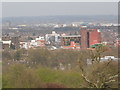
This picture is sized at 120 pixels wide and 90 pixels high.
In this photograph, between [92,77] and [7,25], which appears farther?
[7,25]

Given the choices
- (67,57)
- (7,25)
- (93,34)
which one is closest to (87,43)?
(93,34)

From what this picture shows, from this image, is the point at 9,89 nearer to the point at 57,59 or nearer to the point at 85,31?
the point at 57,59

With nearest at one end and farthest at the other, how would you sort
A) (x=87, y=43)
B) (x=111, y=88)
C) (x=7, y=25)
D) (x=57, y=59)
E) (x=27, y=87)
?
(x=111, y=88) < (x=27, y=87) < (x=57, y=59) < (x=87, y=43) < (x=7, y=25)

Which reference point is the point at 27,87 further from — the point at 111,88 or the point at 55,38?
the point at 55,38

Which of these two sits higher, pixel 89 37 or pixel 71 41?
pixel 89 37

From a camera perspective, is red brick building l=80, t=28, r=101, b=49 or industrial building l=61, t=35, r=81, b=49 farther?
industrial building l=61, t=35, r=81, b=49

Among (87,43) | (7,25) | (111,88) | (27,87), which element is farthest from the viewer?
(7,25)

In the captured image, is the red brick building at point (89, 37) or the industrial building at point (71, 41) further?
the industrial building at point (71, 41)

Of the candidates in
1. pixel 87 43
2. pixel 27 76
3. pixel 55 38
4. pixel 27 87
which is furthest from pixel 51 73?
pixel 55 38

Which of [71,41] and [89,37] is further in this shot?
[71,41]
